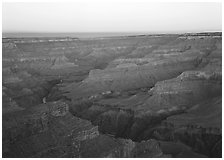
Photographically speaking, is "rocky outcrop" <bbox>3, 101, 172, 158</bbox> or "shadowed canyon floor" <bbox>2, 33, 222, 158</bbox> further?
"shadowed canyon floor" <bbox>2, 33, 222, 158</bbox>

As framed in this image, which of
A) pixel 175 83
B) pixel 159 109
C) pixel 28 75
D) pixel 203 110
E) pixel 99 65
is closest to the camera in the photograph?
pixel 203 110

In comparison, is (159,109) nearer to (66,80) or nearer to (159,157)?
(159,157)

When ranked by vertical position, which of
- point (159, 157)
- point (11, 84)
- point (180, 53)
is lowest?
point (159, 157)

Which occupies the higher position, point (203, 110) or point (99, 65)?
point (99, 65)

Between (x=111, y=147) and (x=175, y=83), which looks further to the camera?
(x=175, y=83)

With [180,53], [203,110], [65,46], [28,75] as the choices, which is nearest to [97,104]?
[203,110]

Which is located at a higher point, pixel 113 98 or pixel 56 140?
pixel 113 98

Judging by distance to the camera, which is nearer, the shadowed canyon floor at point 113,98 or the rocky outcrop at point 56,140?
the rocky outcrop at point 56,140

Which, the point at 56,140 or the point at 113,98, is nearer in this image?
the point at 56,140
